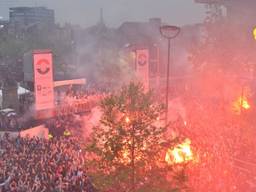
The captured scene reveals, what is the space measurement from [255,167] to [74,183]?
7825 mm

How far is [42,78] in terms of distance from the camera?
19922 millimetres

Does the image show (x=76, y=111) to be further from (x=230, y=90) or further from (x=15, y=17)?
(x=15, y=17)

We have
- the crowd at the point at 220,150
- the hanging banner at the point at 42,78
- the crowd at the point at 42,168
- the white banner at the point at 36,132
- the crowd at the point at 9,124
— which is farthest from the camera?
the crowd at the point at 9,124

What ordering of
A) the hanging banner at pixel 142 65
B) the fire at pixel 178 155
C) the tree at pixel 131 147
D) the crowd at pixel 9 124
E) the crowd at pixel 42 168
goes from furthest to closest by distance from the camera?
the hanging banner at pixel 142 65, the crowd at pixel 9 124, the crowd at pixel 42 168, the fire at pixel 178 155, the tree at pixel 131 147

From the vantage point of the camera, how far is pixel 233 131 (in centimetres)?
2369

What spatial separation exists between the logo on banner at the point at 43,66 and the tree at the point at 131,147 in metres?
8.33

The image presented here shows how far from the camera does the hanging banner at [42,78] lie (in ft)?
64.5

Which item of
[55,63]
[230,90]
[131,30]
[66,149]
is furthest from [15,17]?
[66,149]

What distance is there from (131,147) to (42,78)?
9.19m

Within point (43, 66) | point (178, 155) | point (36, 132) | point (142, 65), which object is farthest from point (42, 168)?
point (142, 65)

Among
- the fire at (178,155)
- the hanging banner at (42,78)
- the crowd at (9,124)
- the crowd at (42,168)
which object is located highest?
the hanging banner at (42,78)

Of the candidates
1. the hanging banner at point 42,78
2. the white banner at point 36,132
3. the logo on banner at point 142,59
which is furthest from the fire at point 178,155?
the logo on banner at point 142,59

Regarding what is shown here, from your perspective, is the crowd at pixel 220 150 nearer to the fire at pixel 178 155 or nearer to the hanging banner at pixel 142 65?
the fire at pixel 178 155

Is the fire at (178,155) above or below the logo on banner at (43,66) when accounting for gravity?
below
